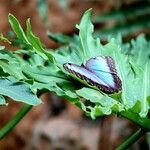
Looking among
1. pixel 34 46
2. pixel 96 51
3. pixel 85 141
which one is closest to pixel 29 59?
pixel 96 51

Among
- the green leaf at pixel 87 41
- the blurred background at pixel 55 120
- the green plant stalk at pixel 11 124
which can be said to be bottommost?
the blurred background at pixel 55 120

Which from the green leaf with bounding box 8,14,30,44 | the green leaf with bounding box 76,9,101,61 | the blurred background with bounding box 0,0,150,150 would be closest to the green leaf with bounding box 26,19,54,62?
the green leaf with bounding box 8,14,30,44

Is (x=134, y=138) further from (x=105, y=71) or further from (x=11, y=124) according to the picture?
(x=11, y=124)

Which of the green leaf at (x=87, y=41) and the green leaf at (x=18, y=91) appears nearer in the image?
the green leaf at (x=18, y=91)

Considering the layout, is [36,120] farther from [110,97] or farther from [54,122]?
[110,97]

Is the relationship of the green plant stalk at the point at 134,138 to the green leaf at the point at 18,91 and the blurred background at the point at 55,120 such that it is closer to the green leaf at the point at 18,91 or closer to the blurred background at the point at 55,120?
the green leaf at the point at 18,91

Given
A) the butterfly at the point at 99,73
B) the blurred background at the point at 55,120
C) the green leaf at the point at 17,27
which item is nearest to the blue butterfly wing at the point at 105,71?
the butterfly at the point at 99,73
